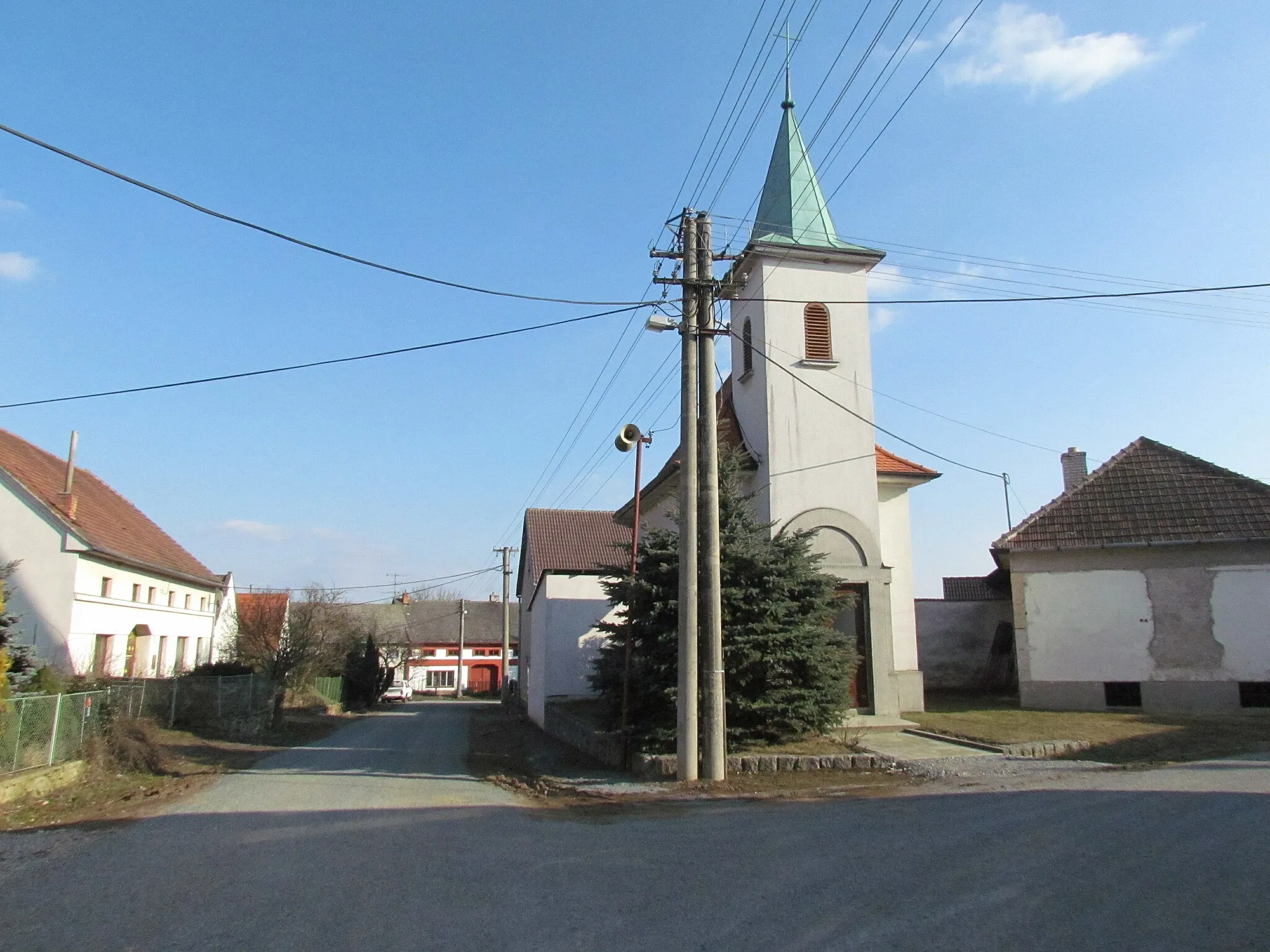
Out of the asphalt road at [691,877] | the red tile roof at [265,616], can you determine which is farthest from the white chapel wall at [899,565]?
the red tile roof at [265,616]

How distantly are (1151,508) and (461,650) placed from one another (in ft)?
165

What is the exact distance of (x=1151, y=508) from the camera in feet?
65.3

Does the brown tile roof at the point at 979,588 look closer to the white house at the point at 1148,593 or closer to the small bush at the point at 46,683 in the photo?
the white house at the point at 1148,593

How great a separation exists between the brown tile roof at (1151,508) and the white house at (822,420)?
10.6ft

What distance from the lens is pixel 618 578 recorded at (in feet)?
48.9

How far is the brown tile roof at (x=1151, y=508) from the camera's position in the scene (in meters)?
19.0

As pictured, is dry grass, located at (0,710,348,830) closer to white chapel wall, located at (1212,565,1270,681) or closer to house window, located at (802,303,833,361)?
house window, located at (802,303,833,361)

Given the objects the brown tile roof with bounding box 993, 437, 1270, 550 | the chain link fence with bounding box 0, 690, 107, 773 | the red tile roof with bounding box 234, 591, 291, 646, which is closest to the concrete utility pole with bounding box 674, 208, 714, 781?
the chain link fence with bounding box 0, 690, 107, 773

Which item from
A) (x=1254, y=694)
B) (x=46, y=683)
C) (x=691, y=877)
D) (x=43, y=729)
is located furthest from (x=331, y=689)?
(x=691, y=877)

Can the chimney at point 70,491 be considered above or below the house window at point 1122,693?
above

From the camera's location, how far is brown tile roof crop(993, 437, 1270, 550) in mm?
18953

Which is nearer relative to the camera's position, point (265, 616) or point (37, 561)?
point (37, 561)

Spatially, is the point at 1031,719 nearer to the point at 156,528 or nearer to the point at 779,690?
the point at 779,690

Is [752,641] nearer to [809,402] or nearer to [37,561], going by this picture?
[809,402]
